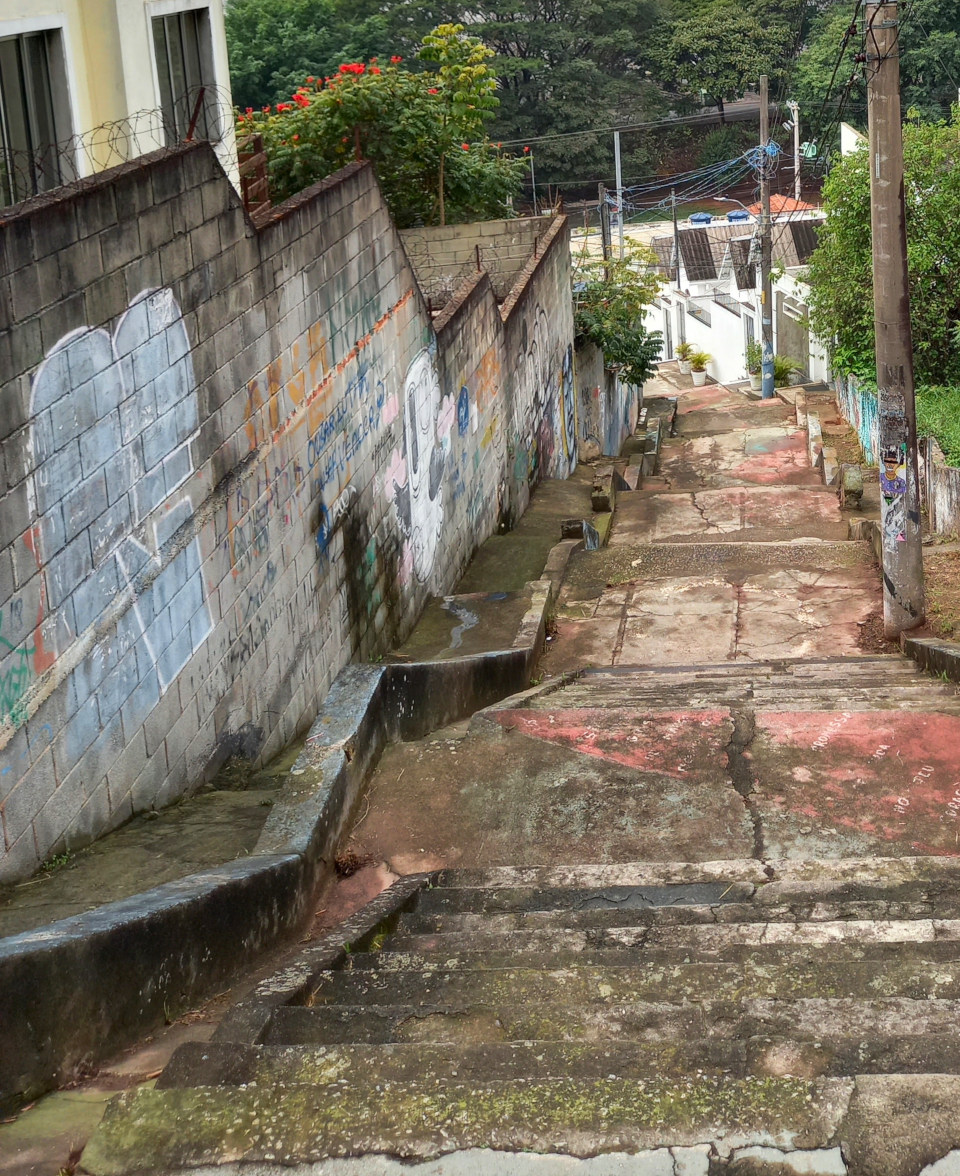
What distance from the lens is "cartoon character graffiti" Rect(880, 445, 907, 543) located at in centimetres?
1013

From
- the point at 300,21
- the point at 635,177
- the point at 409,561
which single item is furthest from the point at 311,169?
the point at 635,177

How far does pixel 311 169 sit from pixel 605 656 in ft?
26.1

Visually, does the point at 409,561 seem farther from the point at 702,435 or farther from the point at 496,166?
the point at 702,435

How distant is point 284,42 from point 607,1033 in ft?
187

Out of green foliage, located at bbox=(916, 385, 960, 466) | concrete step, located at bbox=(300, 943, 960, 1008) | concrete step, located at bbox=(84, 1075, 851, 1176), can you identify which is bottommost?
green foliage, located at bbox=(916, 385, 960, 466)

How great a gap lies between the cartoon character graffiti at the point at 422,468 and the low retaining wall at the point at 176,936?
4.09 m

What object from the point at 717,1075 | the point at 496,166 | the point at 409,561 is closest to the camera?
the point at 717,1075

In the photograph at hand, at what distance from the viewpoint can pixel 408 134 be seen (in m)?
16.8

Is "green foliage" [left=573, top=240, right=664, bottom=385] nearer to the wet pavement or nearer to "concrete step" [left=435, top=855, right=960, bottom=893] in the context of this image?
the wet pavement

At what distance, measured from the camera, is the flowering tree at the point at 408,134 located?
52.0ft

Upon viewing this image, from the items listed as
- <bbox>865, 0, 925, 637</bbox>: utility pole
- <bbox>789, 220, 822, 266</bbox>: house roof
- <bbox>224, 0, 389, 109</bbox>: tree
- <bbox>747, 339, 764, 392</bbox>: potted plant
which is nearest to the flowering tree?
<bbox>865, 0, 925, 637</bbox>: utility pole

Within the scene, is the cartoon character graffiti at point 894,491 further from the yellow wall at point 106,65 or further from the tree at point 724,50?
the tree at point 724,50

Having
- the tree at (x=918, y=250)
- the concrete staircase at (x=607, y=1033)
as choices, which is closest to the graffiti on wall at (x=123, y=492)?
the concrete staircase at (x=607, y=1033)

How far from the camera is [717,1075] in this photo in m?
3.23
